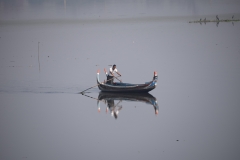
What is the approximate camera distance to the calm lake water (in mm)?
15984

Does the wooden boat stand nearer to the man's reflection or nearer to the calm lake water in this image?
the calm lake water

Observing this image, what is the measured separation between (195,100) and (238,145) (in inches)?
210

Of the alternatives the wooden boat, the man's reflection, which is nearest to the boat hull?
the wooden boat

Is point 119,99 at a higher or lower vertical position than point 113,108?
higher

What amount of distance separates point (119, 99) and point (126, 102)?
2.30ft

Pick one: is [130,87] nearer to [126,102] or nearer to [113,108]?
[126,102]

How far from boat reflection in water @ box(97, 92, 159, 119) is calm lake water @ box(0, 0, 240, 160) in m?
0.04

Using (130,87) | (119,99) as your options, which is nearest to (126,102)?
(119,99)

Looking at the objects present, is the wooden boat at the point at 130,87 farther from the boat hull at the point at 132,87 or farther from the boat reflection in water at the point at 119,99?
the boat reflection in water at the point at 119,99

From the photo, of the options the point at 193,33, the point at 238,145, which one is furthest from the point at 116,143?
the point at 193,33

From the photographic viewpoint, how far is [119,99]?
71.3 ft

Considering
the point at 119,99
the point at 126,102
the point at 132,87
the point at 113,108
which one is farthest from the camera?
the point at 132,87

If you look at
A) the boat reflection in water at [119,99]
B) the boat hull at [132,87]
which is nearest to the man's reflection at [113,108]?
the boat reflection in water at [119,99]

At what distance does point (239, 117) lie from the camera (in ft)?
59.7
